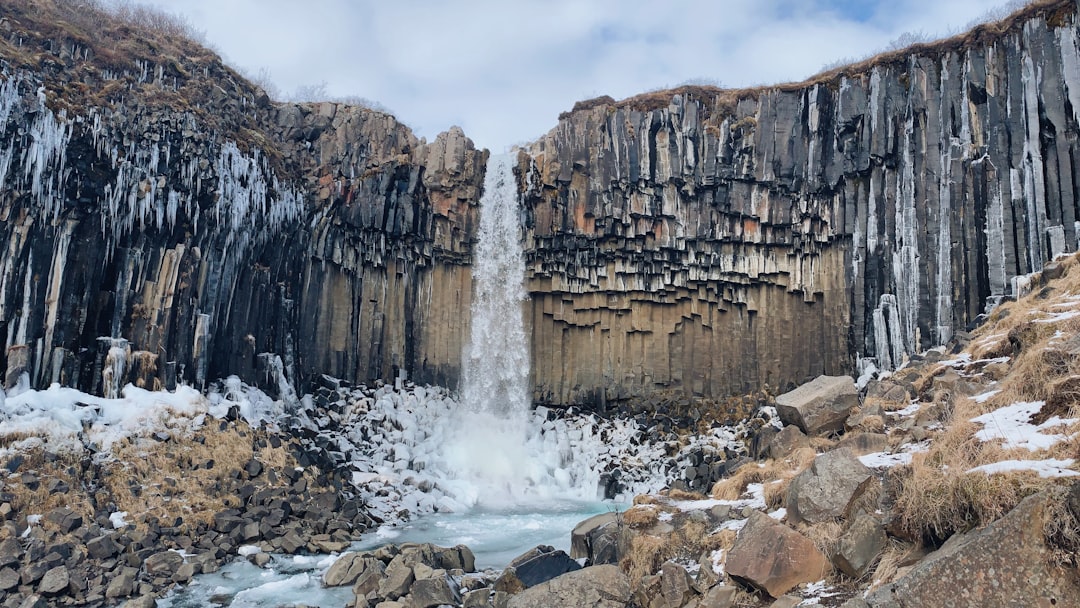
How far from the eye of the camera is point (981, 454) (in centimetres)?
831

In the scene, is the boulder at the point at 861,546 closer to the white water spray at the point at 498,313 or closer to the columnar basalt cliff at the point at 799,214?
the columnar basalt cliff at the point at 799,214

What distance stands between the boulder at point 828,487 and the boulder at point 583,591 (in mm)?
2609

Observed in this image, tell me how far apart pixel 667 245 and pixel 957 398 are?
20.5 m

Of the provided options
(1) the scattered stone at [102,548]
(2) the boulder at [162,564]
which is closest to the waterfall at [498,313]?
(2) the boulder at [162,564]

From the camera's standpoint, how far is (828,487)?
32.2 ft

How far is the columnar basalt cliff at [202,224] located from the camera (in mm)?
21219

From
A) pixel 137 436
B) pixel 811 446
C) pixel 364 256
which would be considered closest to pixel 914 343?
pixel 811 446

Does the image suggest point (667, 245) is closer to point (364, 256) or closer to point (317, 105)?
point (364, 256)

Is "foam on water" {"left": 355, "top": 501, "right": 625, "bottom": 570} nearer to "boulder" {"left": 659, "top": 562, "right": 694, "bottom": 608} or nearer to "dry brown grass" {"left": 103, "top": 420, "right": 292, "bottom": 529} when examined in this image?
"dry brown grass" {"left": 103, "top": 420, "right": 292, "bottom": 529}

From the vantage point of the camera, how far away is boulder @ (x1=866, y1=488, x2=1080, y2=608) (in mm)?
6164

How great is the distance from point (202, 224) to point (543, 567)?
17.5m

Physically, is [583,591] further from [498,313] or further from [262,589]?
[498,313]

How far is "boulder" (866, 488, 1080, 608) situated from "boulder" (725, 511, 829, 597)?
81.7 inches

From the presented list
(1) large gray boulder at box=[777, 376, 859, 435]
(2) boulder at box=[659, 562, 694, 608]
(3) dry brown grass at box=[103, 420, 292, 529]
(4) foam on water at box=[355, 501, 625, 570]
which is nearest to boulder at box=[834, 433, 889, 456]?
(1) large gray boulder at box=[777, 376, 859, 435]
